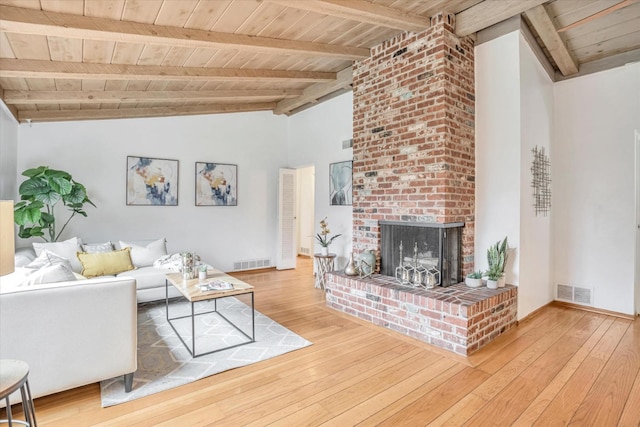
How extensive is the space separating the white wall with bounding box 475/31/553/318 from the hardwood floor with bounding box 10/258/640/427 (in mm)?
721

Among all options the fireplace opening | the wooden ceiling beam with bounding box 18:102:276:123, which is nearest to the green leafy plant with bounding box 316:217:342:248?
the fireplace opening

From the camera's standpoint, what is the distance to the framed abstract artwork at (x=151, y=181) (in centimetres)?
514

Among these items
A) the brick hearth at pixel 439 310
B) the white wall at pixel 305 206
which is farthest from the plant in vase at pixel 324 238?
the white wall at pixel 305 206

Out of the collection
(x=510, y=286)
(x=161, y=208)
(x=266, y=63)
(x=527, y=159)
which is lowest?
(x=510, y=286)

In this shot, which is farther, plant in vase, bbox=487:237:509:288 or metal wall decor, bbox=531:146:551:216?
metal wall decor, bbox=531:146:551:216

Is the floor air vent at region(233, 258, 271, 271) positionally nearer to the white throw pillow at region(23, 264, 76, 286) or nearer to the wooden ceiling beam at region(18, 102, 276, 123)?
the wooden ceiling beam at region(18, 102, 276, 123)

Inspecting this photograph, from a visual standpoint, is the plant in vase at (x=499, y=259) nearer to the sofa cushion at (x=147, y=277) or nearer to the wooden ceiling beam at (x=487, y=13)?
the wooden ceiling beam at (x=487, y=13)

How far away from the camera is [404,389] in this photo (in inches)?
90.3

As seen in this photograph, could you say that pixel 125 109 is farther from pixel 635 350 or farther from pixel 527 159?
pixel 635 350

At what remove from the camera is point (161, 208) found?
5406 mm

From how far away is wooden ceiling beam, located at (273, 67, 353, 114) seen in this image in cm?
471

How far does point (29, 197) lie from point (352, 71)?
423 centimetres

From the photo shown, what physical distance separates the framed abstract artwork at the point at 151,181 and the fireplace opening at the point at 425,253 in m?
3.54


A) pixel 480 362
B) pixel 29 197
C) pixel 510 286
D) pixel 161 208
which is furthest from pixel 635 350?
pixel 29 197
